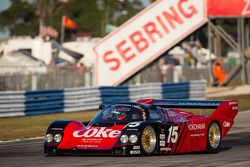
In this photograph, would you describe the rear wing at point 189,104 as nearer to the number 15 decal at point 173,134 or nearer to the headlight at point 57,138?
the number 15 decal at point 173,134

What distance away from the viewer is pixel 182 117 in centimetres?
1527

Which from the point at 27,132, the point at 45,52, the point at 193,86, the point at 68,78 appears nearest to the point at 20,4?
the point at 45,52

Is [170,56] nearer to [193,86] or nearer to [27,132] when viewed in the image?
[193,86]

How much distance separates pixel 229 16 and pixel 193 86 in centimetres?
827

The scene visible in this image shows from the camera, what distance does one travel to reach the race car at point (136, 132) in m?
13.7

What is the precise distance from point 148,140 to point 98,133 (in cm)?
88

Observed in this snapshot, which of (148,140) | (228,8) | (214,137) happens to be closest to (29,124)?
(214,137)

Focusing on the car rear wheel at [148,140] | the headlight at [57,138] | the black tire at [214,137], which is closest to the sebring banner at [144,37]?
the black tire at [214,137]

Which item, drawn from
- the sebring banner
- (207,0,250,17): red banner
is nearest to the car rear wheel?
the sebring banner

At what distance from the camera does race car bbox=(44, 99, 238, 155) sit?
13.7 metres

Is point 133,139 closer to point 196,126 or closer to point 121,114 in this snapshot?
point 121,114

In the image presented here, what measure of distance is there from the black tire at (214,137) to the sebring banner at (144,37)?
1988cm

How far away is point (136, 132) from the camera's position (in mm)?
13734

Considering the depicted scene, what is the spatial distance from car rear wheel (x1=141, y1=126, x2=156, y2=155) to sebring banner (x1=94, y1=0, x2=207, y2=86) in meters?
21.3
